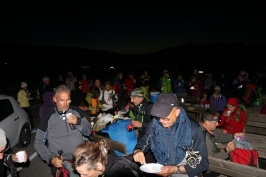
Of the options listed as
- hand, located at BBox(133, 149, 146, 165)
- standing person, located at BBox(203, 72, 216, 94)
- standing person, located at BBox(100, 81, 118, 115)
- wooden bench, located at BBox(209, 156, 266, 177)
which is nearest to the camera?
hand, located at BBox(133, 149, 146, 165)

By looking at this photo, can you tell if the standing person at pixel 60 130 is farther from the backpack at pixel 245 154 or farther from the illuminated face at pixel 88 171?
the backpack at pixel 245 154

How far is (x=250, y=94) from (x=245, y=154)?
5660 mm

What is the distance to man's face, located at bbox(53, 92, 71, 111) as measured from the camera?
3.36m

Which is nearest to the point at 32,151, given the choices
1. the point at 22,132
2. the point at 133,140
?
the point at 22,132

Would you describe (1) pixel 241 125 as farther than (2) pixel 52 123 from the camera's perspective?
Yes

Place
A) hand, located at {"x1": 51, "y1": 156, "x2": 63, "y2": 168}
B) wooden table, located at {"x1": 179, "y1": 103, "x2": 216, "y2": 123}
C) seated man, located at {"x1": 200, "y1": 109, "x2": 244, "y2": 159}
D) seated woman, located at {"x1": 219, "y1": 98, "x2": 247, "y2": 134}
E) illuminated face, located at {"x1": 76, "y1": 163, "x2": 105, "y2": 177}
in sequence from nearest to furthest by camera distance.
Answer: illuminated face, located at {"x1": 76, "y1": 163, "x2": 105, "y2": 177}
hand, located at {"x1": 51, "y1": 156, "x2": 63, "y2": 168}
seated man, located at {"x1": 200, "y1": 109, "x2": 244, "y2": 159}
seated woman, located at {"x1": 219, "y1": 98, "x2": 247, "y2": 134}
wooden table, located at {"x1": 179, "y1": 103, "x2": 216, "y2": 123}

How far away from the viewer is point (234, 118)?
5.97 m

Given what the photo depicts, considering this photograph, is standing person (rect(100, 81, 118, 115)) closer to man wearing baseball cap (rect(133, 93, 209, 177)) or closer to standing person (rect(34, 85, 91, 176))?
standing person (rect(34, 85, 91, 176))

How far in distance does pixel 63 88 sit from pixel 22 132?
5.10 meters

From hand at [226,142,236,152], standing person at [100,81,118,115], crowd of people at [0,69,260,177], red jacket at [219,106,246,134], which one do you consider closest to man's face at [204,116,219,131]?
crowd of people at [0,69,260,177]

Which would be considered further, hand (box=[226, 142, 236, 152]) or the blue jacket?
hand (box=[226, 142, 236, 152])

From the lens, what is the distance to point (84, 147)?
2.32 metres

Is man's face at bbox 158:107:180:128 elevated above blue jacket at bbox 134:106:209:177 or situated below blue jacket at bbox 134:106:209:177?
above

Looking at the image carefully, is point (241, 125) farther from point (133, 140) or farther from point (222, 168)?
point (133, 140)
